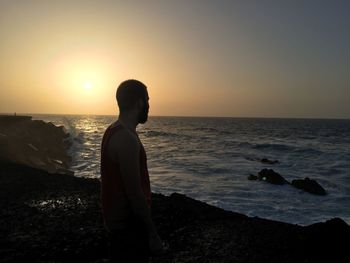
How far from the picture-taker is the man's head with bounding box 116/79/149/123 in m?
3.25

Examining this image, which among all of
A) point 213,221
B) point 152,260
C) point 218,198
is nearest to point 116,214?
point 152,260

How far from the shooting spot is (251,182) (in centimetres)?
2248

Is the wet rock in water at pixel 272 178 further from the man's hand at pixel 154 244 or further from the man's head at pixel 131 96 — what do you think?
the man's head at pixel 131 96

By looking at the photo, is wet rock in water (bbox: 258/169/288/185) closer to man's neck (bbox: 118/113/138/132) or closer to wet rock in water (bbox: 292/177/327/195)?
wet rock in water (bbox: 292/177/327/195)

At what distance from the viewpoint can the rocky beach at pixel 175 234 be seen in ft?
24.1

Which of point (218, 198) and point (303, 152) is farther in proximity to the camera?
point (303, 152)

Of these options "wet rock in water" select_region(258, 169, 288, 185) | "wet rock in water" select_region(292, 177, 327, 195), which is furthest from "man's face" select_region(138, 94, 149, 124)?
"wet rock in water" select_region(258, 169, 288, 185)

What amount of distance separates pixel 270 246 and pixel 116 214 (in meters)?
5.53

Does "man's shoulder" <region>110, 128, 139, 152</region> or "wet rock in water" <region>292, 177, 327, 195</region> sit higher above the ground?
"man's shoulder" <region>110, 128, 139, 152</region>

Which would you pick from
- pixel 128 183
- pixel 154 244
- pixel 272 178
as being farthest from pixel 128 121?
pixel 272 178

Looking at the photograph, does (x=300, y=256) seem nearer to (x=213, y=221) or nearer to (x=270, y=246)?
(x=270, y=246)

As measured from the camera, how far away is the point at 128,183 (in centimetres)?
304

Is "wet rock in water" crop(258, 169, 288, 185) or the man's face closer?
the man's face

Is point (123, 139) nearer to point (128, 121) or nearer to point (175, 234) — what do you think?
point (128, 121)
